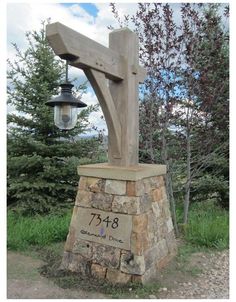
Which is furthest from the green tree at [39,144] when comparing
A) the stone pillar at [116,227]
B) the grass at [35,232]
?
the stone pillar at [116,227]

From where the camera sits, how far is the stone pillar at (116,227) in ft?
8.72

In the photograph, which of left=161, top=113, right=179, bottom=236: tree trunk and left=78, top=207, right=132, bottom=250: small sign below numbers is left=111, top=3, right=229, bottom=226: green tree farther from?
left=78, top=207, right=132, bottom=250: small sign below numbers

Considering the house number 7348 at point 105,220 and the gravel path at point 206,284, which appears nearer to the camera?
the gravel path at point 206,284

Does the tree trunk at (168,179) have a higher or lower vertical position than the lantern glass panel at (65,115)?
lower

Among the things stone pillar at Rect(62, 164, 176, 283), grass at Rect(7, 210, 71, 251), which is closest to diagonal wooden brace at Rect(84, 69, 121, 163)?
stone pillar at Rect(62, 164, 176, 283)

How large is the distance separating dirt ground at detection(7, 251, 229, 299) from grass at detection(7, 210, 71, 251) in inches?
9.0

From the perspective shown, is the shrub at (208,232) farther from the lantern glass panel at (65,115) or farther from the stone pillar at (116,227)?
the lantern glass panel at (65,115)

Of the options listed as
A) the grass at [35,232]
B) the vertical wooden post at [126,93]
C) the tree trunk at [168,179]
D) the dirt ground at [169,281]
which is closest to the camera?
the dirt ground at [169,281]

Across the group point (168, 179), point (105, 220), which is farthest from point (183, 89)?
point (105, 220)

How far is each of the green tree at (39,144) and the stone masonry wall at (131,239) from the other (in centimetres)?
171

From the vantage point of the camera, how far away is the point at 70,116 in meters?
2.68

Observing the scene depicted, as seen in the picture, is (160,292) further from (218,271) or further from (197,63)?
(197,63)

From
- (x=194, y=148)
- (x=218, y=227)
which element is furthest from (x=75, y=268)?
(x=194, y=148)

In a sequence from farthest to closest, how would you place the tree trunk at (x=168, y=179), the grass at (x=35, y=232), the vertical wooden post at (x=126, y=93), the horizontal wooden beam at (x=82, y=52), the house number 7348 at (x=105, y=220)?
the tree trunk at (x=168, y=179) → the grass at (x=35, y=232) → the vertical wooden post at (x=126, y=93) → the house number 7348 at (x=105, y=220) → the horizontal wooden beam at (x=82, y=52)
